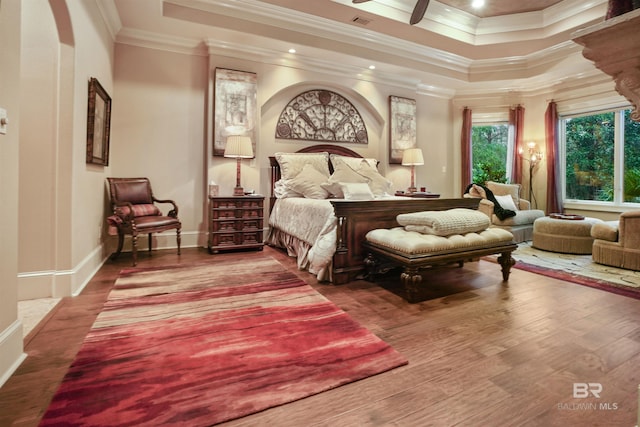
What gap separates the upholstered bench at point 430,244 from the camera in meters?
2.39

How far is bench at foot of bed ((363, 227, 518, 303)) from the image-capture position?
2387mm

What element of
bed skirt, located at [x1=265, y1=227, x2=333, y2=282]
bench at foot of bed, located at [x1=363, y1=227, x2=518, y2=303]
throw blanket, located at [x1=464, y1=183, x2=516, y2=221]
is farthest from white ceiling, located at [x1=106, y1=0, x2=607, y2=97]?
bench at foot of bed, located at [x1=363, y1=227, x2=518, y2=303]

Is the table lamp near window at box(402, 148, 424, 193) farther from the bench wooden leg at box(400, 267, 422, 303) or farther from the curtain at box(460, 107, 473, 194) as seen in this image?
the bench wooden leg at box(400, 267, 422, 303)

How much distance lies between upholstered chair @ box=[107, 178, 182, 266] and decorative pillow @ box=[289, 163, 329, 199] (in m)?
1.60

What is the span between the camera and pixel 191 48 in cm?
437

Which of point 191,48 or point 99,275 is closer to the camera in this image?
point 99,275

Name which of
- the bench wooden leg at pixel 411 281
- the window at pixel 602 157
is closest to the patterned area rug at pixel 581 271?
the bench wooden leg at pixel 411 281

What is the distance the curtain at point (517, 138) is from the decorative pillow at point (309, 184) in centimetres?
458

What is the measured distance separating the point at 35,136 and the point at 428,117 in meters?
6.20

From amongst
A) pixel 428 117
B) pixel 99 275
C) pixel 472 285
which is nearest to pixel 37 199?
pixel 99 275

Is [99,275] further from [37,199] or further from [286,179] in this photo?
[286,179]

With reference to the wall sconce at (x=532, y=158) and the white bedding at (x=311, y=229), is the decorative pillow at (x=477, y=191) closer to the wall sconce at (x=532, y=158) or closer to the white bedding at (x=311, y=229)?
the wall sconce at (x=532, y=158)

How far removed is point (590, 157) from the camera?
593cm

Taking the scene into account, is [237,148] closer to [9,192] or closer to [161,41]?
[161,41]
